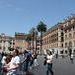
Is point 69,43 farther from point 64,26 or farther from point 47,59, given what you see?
point 47,59

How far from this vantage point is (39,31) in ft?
483

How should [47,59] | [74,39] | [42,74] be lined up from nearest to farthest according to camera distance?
[47,59]
[42,74]
[74,39]

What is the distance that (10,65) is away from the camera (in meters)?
13.7

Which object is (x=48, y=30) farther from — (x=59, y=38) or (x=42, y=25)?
Answer: (x=59, y=38)

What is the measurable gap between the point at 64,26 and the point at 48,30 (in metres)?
31.6

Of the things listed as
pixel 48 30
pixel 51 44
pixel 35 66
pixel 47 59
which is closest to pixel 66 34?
pixel 51 44

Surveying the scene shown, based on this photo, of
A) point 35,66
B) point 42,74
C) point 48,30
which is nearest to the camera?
point 42,74

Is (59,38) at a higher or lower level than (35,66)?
higher

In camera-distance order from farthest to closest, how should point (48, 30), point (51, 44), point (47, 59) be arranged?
1. point (48, 30)
2. point (51, 44)
3. point (47, 59)

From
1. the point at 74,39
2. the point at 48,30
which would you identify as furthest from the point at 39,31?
the point at 74,39

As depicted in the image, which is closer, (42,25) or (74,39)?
(74,39)

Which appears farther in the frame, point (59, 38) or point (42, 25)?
point (42, 25)

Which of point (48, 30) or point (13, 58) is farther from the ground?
point (48, 30)

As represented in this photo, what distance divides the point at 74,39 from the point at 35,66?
272 ft
